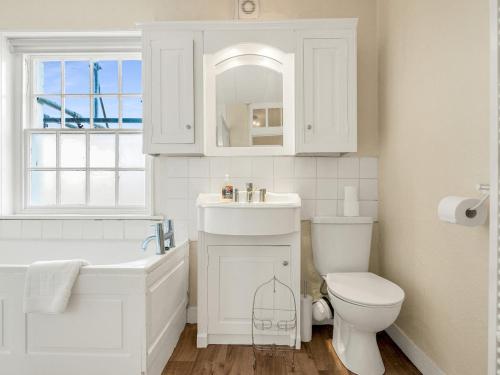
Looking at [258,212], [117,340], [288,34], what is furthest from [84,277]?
[288,34]

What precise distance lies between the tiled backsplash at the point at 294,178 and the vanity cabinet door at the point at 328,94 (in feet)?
0.87

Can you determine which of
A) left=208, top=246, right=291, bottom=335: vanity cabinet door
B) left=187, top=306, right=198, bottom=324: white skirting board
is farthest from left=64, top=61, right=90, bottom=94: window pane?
left=187, top=306, right=198, bottom=324: white skirting board

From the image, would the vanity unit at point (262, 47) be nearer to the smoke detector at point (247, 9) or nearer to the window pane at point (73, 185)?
the smoke detector at point (247, 9)

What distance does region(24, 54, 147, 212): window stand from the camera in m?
2.39

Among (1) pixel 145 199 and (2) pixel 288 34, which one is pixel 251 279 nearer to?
(1) pixel 145 199

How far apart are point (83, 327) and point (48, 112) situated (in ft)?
6.07

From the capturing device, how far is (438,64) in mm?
1470

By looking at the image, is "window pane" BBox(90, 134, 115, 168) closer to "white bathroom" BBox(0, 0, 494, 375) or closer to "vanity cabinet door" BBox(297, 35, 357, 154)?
"white bathroom" BBox(0, 0, 494, 375)

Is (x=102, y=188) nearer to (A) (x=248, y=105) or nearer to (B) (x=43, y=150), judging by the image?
(B) (x=43, y=150)

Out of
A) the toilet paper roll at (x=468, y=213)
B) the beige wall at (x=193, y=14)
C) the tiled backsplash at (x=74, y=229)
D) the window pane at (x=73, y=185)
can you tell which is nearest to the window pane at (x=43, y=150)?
the window pane at (x=73, y=185)

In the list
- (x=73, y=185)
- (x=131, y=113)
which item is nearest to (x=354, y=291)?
(x=131, y=113)

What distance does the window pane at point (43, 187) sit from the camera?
7.91ft

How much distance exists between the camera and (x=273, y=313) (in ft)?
6.07

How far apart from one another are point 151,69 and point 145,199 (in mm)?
976
